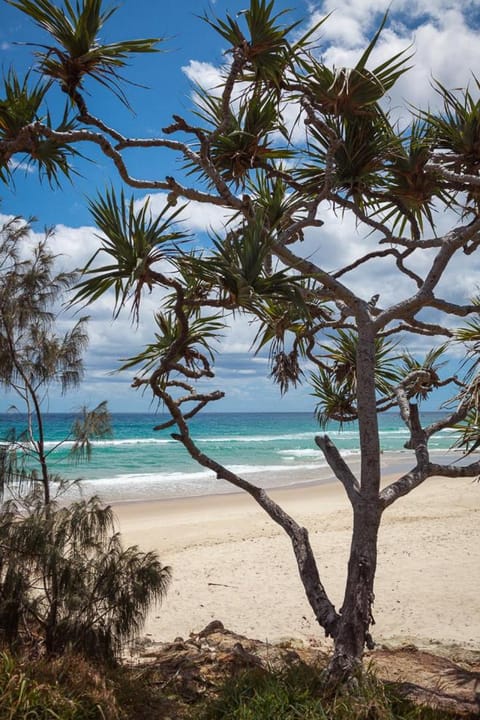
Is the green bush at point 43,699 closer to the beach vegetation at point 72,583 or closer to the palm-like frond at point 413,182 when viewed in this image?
the beach vegetation at point 72,583

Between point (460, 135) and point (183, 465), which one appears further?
point (183, 465)

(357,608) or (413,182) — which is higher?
(413,182)

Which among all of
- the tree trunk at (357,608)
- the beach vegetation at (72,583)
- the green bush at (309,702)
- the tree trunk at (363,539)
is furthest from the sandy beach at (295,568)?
the beach vegetation at (72,583)

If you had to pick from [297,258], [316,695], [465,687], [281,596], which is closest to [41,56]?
[297,258]

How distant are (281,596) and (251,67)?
265 inches

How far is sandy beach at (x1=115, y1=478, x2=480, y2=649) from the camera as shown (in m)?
7.14

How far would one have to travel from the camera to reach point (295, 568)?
Result: 984 centimetres

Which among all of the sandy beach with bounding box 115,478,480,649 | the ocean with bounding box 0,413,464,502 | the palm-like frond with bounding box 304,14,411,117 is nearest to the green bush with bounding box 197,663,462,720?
the sandy beach with bounding box 115,478,480,649

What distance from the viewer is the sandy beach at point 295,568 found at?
714 centimetres

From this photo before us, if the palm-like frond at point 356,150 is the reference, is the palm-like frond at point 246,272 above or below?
below

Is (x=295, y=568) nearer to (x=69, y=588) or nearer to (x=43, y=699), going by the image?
(x=69, y=588)

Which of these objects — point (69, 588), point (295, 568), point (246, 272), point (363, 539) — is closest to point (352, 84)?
point (246, 272)

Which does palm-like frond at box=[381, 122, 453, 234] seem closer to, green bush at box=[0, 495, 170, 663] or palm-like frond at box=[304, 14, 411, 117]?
palm-like frond at box=[304, 14, 411, 117]

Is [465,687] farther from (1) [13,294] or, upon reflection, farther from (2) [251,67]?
(1) [13,294]
